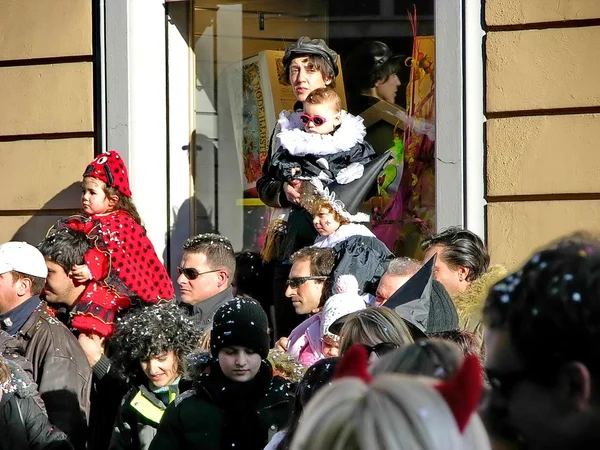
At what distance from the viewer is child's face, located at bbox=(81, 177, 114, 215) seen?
6176mm

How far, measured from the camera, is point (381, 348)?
10.9 feet

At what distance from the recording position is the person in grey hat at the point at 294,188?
5641 millimetres

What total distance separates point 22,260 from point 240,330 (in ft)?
5.32

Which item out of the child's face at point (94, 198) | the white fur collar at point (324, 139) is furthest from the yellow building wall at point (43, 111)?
the white fur collar at point (324, 139)

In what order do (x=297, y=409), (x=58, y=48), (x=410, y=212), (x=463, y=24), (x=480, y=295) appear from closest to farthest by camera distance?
(x=297, y=409) → (x=480, y=295) → (x=463, y=24) → (x=410, y=212) → (x=58, y=48)

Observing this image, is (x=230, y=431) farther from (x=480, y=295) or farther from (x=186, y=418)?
(x=480, y=295)

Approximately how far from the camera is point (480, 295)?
4.82 m

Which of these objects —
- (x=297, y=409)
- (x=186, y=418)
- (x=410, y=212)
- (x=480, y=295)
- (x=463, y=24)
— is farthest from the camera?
(x=410, y=212)

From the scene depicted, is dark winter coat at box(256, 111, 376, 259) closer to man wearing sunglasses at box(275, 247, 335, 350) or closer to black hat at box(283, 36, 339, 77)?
black hat at box(283, 36, 339, 77)

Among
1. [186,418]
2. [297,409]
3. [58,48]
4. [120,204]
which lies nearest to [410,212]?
[120,204]

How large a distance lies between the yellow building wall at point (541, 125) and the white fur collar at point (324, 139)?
74cm

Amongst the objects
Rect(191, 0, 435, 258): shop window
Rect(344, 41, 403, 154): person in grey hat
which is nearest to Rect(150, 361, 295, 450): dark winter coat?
Rect(191, 0, 435, 258): shop window

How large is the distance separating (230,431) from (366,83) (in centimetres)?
327

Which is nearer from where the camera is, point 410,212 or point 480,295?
point 480,295
